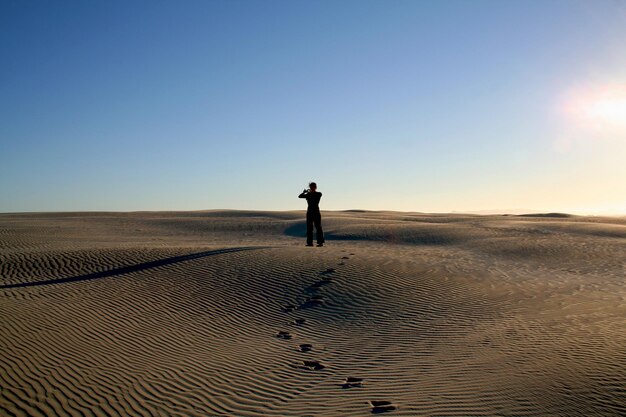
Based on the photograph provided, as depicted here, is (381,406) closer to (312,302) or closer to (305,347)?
(305,347)

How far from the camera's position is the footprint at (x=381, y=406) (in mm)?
6527

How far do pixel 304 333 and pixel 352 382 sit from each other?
3.11 metres

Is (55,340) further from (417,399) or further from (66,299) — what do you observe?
(417,399)

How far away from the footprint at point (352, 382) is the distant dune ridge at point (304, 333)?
38 mm

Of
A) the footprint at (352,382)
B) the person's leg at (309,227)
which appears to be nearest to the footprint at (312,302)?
the footprint at (352,382)

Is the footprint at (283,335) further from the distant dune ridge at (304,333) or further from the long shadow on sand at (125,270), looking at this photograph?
the long shadow on sand at (125,270)

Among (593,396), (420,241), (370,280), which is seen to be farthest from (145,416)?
(420,241)

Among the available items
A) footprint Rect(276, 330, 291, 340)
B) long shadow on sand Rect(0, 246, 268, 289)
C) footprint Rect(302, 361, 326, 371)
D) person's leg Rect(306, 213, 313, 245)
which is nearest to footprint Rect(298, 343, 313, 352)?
footprint Rect(276, 330, 291, 340)

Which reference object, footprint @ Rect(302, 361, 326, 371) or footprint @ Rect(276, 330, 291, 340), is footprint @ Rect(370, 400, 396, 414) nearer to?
footprint @ Rect(302, 361, 326, 371)

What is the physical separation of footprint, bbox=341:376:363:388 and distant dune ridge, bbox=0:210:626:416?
4 centimetres

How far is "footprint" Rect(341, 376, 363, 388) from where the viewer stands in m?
7.62

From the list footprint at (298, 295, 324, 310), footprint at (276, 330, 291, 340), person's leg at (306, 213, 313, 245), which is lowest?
footprint at (276, 330, 291, 340)

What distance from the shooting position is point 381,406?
668cm

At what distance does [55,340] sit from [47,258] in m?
9.33
